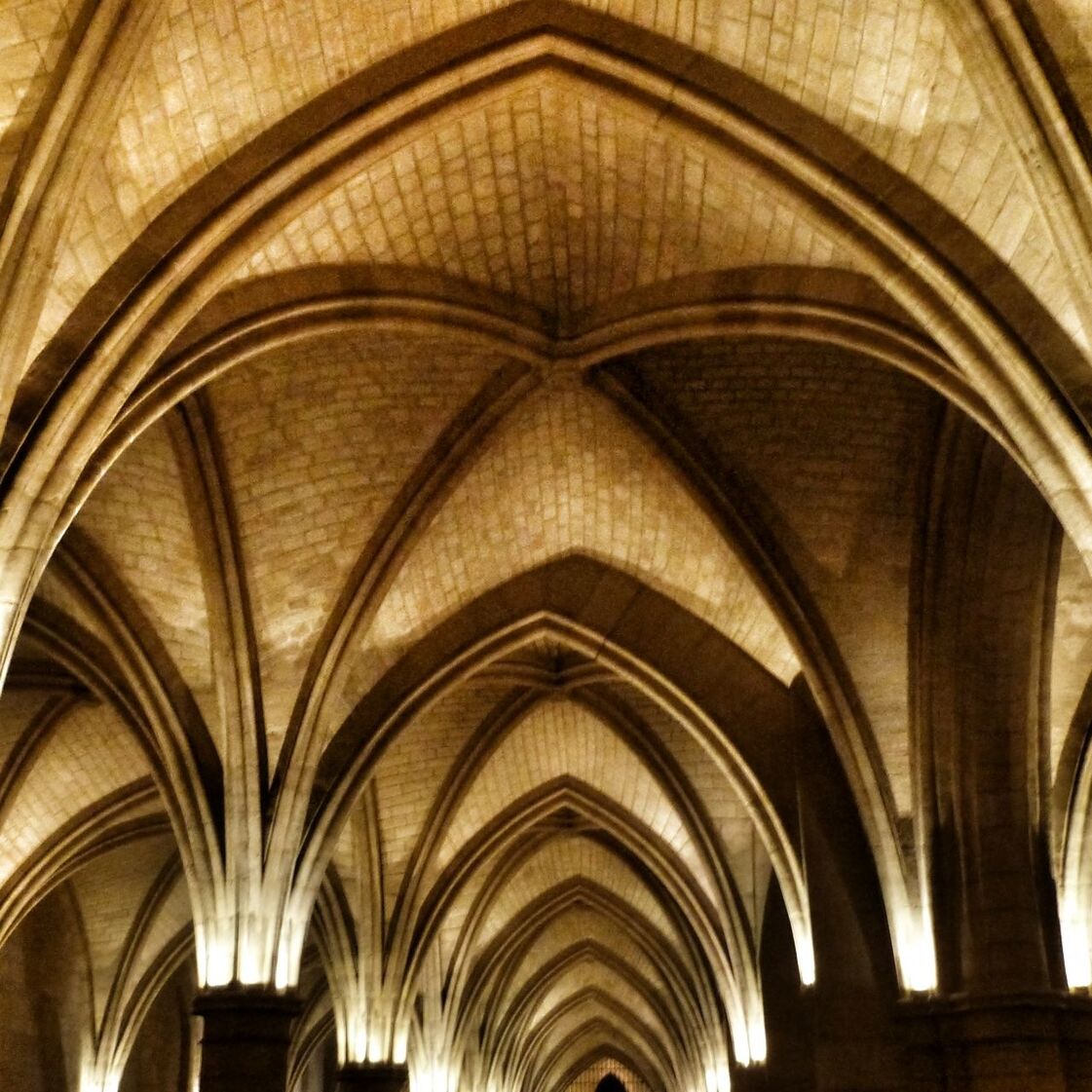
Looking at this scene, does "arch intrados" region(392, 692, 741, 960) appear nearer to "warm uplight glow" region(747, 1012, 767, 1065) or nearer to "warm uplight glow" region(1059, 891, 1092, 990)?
"warm uplight glow" region(747, 1012, 767, 1065)

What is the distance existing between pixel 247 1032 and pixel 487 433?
632cm

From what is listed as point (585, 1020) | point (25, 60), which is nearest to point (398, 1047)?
point (25, 60)

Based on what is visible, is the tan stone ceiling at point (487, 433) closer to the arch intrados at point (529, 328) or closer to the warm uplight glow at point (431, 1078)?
the arch intrados at point (529, 328)

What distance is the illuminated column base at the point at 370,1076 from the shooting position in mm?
19797

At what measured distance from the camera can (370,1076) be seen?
19797 millimetres

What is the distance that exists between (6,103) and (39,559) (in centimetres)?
264

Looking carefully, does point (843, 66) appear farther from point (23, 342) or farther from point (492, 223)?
point (23, 342)

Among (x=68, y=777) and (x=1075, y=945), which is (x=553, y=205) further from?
(x=68, y=777)

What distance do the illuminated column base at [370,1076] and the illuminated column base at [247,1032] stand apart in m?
6.01

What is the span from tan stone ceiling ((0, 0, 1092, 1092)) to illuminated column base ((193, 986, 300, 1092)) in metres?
0.35

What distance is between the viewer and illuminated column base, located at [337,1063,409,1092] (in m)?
19.8

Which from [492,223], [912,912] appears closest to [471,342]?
[492,223]

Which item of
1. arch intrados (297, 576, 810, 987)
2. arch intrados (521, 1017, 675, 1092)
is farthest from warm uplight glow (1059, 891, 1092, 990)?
arch intrados (521, 1017, 675, 1092)

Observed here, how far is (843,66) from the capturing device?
30.6 ft
